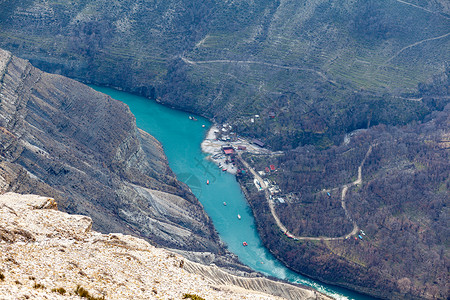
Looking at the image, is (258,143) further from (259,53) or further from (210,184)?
(259,53)

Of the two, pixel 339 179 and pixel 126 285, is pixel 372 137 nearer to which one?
pixel 339 179

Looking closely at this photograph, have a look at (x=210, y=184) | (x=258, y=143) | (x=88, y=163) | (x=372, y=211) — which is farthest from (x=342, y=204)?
(x=88, y=163)

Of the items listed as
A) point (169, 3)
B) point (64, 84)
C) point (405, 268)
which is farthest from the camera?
point (169, 3)

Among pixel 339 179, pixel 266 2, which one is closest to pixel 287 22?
pixel 266 2

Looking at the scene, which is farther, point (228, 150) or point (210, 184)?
point (228, 150)

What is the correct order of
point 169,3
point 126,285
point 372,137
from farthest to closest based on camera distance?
point 169,3 → point 372,137 → point 126,285
